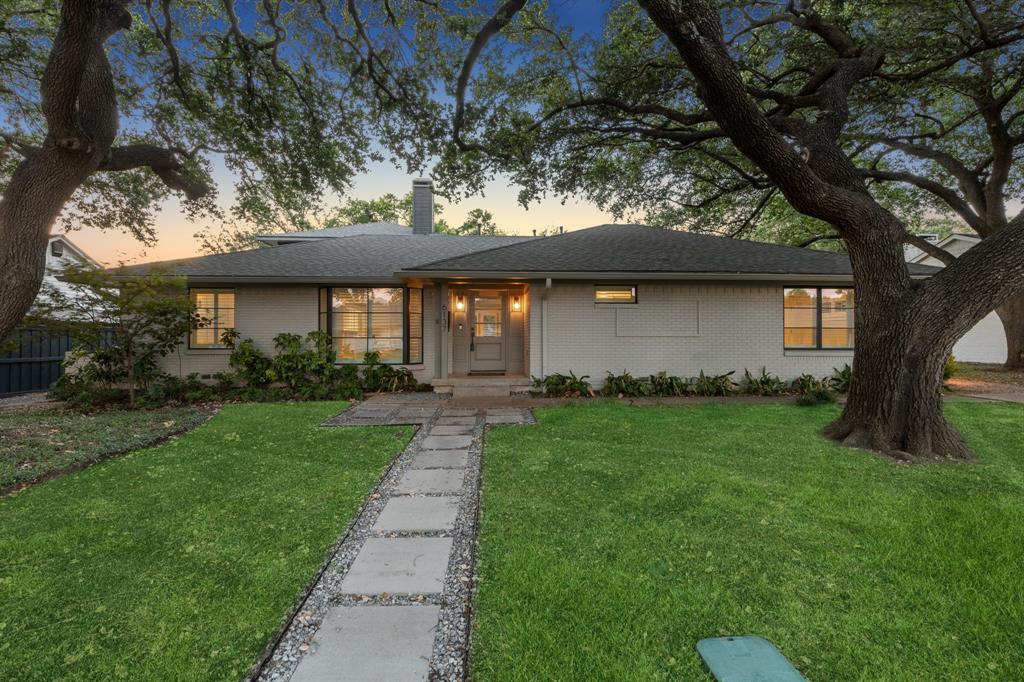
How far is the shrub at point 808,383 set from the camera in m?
9.03

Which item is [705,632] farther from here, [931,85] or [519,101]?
[931,85]

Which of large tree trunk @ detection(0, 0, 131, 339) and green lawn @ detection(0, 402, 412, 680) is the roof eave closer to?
green lawn @ detection(0, 402, 412, 680)

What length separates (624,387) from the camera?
29.1 ft

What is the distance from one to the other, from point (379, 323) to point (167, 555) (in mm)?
7457

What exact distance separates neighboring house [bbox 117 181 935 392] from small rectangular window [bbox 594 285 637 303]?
0.02m

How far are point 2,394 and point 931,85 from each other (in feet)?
66.3

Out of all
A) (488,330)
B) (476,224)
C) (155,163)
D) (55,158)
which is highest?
(476,224)

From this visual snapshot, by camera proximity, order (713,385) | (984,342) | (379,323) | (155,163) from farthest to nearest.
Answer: (984,342)
(379,323)
(713,385)
(155,163)

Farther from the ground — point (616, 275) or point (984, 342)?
point (616, 275)

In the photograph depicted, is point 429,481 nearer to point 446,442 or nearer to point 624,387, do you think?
point 446,442

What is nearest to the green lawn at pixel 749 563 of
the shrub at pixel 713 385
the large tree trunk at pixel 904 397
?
the large tree trunk at pixel 904 397

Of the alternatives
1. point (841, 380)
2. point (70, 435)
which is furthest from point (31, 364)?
point (841, 380)

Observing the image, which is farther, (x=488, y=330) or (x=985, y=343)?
(x=985, y=343)

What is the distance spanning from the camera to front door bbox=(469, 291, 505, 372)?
1034cm
